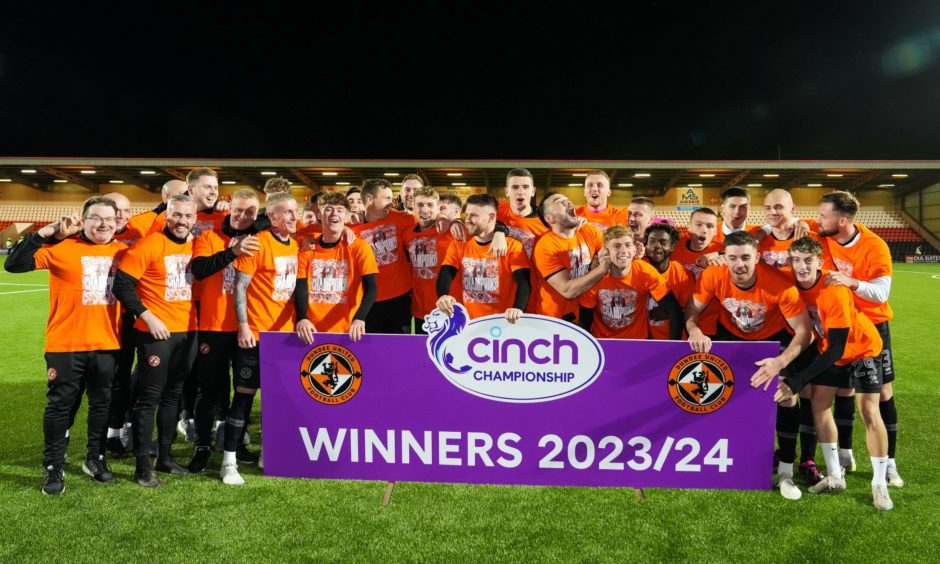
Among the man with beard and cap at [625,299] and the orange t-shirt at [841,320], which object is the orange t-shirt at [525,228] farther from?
the orange t-shirt at [841,320]

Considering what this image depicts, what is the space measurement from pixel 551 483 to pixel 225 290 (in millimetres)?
2537

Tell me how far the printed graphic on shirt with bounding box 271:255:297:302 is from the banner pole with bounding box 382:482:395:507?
4.72ft

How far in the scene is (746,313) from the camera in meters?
3.71

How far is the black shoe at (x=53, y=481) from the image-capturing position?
3.56 m

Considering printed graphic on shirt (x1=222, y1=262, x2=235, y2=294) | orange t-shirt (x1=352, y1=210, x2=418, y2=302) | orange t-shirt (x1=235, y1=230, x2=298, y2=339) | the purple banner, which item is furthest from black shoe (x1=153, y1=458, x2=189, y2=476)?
orange t-shirt (x1=352, y1=210, x2=418, y2=302)

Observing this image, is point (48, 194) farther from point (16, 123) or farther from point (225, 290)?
point (225, 290)

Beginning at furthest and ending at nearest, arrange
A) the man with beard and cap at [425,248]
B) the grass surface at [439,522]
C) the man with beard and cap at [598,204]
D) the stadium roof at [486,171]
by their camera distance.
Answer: the stadium roof at [486,171]
the man with beard and cap at [598,204]
the man with beard and cap at [425,248]
the grass surface at [439,522]

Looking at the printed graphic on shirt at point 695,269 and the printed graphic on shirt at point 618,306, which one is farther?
the printed graphic on shirt at point 695,269

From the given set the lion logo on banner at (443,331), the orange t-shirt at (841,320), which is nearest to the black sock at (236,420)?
the lion logo on banner at (443,331)

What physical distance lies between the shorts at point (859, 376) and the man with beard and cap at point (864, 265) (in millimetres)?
205

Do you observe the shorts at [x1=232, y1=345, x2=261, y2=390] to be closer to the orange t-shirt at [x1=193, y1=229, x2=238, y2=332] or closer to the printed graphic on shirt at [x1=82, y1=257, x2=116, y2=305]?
the orange t-shirt at [x1=193, y1=229, x2=238, y2=332]

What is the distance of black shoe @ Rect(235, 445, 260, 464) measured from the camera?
4.14m

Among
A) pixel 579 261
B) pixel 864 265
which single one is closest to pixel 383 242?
pixel 579 261

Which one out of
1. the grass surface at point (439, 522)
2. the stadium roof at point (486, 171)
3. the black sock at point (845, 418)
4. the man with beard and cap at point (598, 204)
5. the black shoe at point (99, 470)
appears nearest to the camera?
the grass surface at point (439, 522)
